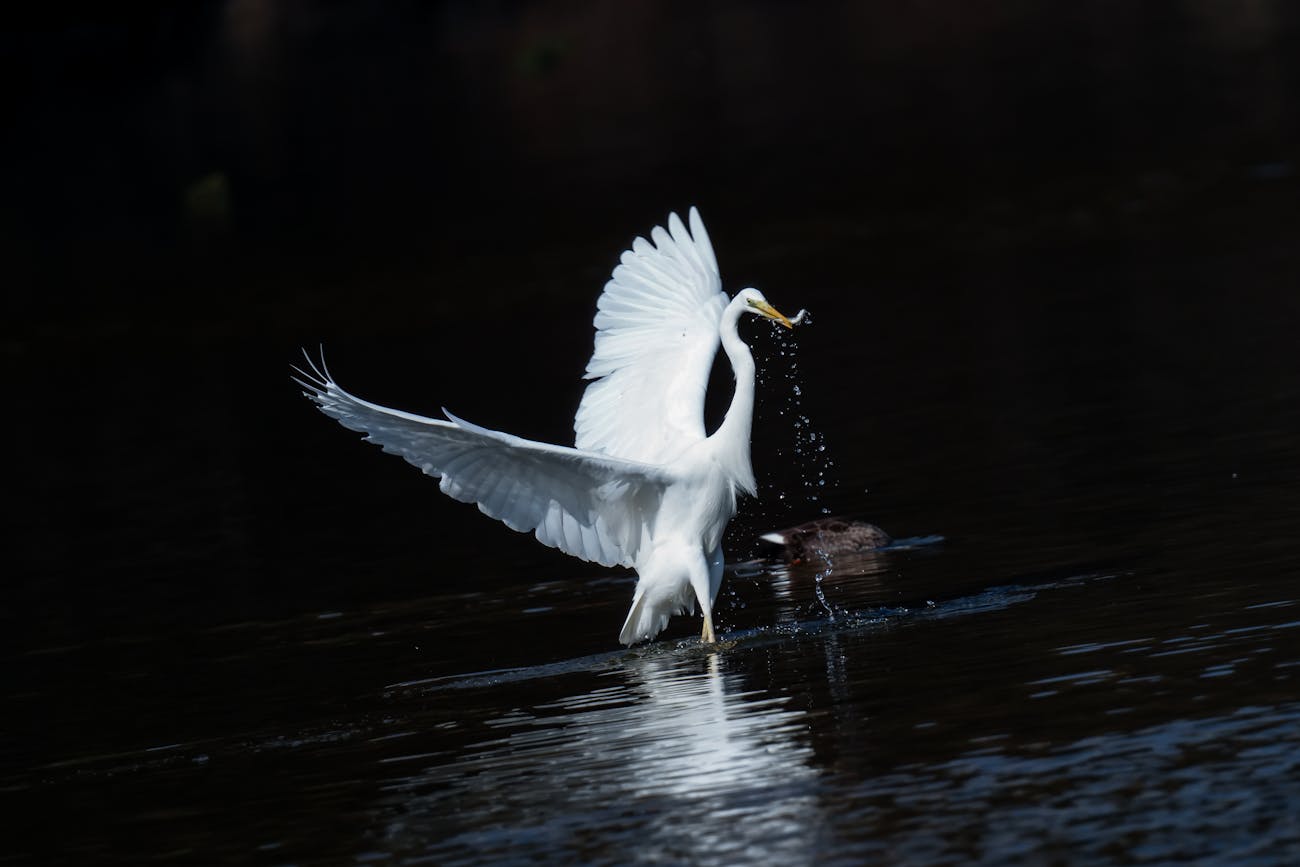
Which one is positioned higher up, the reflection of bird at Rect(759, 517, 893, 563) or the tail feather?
the reflection of bird at Rect(759, 517, 893, 563)

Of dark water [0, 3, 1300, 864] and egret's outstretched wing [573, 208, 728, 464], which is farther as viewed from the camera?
egret's outstretched wing [573, 208, 728, 464]

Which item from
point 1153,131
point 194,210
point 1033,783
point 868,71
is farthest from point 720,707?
point 868,71

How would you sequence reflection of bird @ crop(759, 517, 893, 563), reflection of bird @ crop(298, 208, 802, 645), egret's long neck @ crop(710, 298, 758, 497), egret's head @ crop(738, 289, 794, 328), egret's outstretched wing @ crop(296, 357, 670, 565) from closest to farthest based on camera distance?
egret's outstretched wing @ crop(296, 357, 670, 565) < reflection of bird @ crop(298, 208, 802, 645) < egret's long neck @ crop(710, 298, 758, 497) < egret's head @ crop(738, 289, 794, 328) < reflection of bird @ crop(759, 517, 893, 563)

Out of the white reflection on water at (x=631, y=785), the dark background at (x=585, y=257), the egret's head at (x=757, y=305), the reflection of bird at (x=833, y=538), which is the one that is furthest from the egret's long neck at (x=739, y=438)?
the dark background at (x=585, y=257)

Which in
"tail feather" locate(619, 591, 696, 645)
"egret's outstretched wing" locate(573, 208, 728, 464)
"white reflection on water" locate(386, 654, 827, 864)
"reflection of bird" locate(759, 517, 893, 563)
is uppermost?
"egret's outstretched wing" locate(573, 208, 728, 464)

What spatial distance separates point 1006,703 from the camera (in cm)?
1030

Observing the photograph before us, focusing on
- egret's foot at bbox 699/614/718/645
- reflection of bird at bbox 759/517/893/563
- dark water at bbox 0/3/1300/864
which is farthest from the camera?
reflection of bird at bbox 759/517/893/563

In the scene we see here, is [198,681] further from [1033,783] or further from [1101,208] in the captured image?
[1101,208]

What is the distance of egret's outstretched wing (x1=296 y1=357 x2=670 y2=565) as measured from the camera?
11664 mm

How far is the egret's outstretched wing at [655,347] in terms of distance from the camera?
543 inches

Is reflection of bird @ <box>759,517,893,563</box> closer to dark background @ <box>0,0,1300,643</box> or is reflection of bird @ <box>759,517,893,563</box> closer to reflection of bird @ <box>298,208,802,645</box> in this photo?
dark background @ <box>0,0,1300,643</box>

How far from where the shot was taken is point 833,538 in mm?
14812

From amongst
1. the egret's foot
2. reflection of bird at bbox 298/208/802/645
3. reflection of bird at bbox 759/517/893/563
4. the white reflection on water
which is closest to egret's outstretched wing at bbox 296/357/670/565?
reflection of bird at bbox 298/208/802/645

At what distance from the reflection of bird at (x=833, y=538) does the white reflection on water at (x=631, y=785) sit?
315cm
